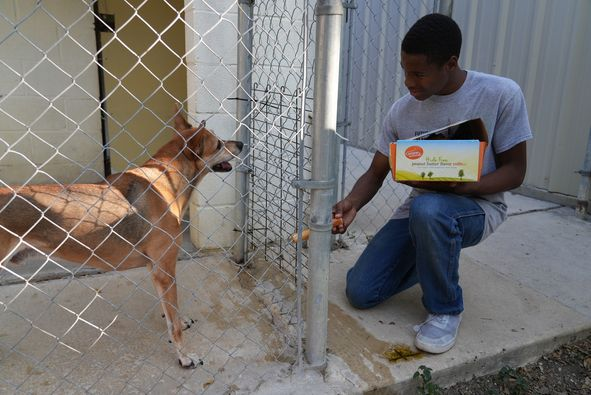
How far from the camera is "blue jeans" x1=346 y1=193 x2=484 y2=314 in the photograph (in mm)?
2416

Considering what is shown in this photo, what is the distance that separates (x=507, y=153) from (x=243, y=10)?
1.73 m

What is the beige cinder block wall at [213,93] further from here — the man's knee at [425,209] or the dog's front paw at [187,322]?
the man's knee at [425,209]

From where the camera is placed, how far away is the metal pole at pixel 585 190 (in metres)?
4.50

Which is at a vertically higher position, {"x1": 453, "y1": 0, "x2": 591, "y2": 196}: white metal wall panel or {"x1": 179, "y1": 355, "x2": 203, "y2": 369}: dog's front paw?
{"x1": 453, "y1": 0, "x2": 591, "y2": 196}: white metal wall panel

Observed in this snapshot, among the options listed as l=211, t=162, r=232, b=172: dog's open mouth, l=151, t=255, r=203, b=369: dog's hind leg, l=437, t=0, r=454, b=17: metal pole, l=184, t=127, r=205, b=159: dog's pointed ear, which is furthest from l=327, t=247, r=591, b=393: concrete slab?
l=437, t=0, r=454, b=17: metal pole

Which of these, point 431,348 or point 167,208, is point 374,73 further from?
point 431,348

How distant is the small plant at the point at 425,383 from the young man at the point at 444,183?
0.56 feet

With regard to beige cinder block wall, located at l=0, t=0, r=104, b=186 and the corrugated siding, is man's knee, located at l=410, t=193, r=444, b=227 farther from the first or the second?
beige cinder block wall, located at l=0, t=0, r=104, b=186

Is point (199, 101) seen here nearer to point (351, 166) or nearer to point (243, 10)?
point (243, 10)

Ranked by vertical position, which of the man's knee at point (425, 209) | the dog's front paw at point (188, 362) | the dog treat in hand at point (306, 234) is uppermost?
the man's knee at point (425, 209)

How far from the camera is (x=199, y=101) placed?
3.44 meters

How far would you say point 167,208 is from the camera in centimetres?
252

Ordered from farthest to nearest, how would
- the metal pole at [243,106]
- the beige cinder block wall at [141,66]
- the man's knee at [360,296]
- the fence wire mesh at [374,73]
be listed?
the fence wire mesh at [374,73]
the beige cinder block wall at [141,66]
the metal pole at [243,106]
the man's knee at [360,296]

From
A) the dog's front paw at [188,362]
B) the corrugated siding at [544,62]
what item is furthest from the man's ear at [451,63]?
the dog's front paw at [188,362]
